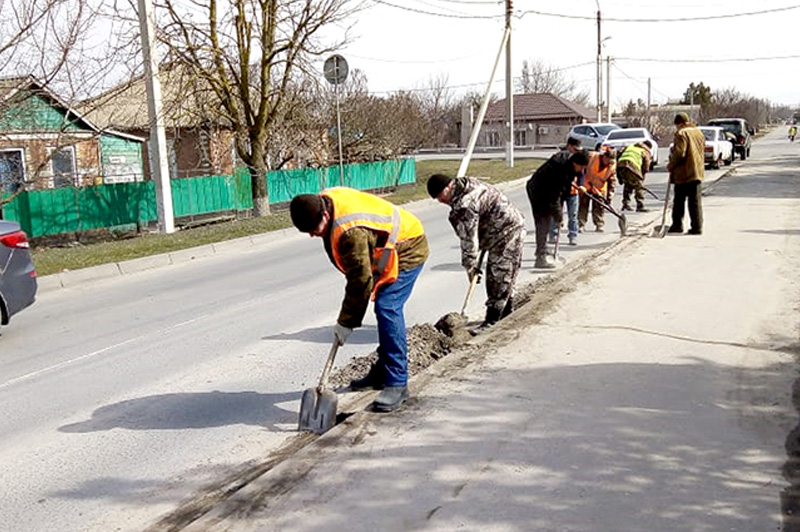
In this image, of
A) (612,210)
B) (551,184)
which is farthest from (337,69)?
(551,184)

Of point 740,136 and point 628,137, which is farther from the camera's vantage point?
point 740,136

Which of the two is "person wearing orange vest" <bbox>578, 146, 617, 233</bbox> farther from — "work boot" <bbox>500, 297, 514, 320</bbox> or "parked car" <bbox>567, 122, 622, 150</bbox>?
"parked car" <bbox>567, 122, 622, 150</bbox>

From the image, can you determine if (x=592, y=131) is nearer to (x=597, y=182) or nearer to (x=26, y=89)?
(x=597, y=182)

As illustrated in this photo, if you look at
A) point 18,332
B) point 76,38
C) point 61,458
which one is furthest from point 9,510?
point 76,38

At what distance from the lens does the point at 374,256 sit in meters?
4.91

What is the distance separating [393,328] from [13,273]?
4.71m

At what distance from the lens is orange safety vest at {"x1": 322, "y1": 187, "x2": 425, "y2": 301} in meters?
4.65

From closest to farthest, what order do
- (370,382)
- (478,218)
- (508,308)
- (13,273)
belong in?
1. (370,382)
2. (478,218)
3. (508,308)
4. (13,273)

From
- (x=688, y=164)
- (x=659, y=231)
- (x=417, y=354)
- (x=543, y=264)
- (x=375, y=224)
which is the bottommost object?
(x=417, y=354)

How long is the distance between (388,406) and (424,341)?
1.69m

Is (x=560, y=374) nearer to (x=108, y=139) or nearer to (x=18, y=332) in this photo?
(x=18, y=332)

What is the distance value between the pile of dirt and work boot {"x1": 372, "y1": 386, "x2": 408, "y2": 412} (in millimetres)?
791

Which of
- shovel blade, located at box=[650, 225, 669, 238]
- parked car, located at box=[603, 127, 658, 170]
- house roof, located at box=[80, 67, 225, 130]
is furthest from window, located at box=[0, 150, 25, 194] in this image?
parked car, located at box=[603, 127, 658, 170]

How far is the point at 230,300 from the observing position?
9.53 m
